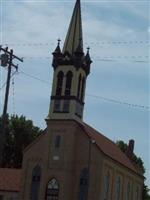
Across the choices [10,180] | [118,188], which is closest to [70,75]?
[10,180]

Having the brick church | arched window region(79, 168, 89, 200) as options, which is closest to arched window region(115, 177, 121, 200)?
the brick church

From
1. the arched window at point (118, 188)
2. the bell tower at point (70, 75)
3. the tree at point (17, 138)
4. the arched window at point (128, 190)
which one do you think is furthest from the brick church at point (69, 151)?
the tree at point (17, 138)

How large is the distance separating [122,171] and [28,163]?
1354 cm

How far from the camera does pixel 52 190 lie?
203ft

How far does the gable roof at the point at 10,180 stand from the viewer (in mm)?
68875

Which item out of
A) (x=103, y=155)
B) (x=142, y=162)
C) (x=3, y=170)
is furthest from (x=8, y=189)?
(x=142, y=162)

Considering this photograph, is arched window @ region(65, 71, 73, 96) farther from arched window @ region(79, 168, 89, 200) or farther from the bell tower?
arched window @ region(79, 168, 89, 200)

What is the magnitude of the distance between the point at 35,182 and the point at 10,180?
775 centimetres

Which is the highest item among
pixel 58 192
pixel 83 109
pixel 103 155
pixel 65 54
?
pixel 65 54

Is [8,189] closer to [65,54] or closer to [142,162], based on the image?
[65,54]

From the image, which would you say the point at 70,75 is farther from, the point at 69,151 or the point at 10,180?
the point at 10,180

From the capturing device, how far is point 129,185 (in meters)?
76.4

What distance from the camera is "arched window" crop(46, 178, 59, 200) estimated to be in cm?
6162

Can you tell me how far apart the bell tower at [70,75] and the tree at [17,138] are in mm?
23550
